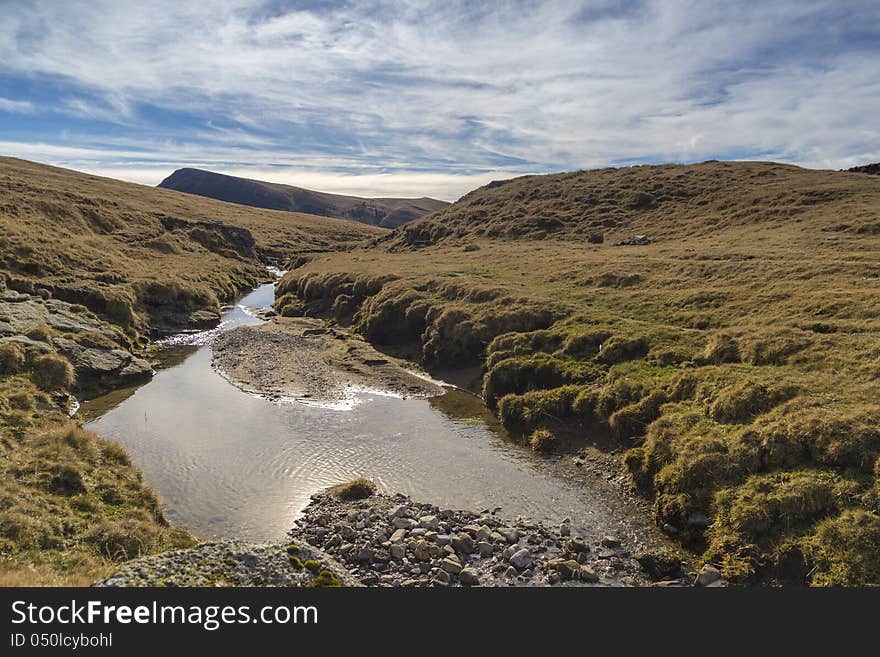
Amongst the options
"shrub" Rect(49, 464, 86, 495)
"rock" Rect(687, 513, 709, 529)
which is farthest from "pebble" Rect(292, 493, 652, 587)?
"shrub" Rect(49, 464, 86, 495)

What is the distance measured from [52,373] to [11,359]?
226cm

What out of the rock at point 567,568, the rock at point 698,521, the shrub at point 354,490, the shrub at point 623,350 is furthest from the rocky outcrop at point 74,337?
the rock at point 698,521

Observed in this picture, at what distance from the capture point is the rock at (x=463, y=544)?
57.4 feet

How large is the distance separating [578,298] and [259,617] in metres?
37.3

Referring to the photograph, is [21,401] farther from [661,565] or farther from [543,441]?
[661,565]

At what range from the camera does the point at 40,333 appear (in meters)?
34.3

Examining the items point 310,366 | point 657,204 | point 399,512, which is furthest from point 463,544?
point 657,204

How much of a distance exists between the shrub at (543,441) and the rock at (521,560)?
936 cm

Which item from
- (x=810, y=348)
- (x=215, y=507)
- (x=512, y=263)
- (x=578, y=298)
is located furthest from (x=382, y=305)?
(x=810, y=348)

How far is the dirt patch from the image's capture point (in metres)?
36.1

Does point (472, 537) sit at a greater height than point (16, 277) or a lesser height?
lesser

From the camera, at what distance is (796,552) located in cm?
1490

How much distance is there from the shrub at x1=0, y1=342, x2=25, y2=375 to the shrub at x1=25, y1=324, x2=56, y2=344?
399 cm

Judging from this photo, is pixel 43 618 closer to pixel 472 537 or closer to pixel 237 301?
pixel 472 537
